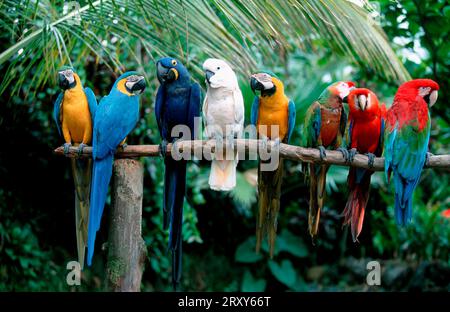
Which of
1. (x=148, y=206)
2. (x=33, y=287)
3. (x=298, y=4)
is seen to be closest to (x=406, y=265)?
(x=148, y=206)

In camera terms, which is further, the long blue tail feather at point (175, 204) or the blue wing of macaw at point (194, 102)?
the blue wing of macaw at point (194, 102)

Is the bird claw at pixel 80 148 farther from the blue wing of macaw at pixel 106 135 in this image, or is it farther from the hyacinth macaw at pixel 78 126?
the blue wing of macaw at pixel 106 135

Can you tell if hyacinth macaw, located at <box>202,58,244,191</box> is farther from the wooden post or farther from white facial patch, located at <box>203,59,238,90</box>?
the wooden post

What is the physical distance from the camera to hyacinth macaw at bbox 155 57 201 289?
2.51m

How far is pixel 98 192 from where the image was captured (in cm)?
239

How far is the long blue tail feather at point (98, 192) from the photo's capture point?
7.59 feet

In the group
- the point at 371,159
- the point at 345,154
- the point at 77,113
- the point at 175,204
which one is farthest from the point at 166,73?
the point at 371,159

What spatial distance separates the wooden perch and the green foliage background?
1041 mm

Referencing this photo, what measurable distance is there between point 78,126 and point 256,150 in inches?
34.2

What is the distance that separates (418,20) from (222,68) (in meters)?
1.51

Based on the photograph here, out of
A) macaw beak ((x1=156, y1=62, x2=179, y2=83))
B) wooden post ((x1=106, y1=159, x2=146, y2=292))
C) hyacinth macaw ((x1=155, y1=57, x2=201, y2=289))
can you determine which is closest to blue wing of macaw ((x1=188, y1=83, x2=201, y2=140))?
hyacinth macaw ((x1=155, y1=57, x2=201, y2=289))

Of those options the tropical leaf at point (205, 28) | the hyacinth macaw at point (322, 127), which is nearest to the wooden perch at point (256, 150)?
the hyacinth macaw at point (322, 127)

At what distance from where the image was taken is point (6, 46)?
4020 millimetres

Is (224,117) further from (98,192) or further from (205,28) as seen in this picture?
(98,192)
